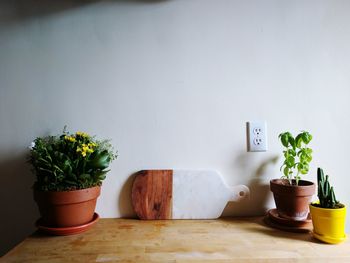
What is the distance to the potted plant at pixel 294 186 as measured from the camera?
0.72 metres

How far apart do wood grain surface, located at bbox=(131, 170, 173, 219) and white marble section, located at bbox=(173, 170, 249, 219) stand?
0.10ft

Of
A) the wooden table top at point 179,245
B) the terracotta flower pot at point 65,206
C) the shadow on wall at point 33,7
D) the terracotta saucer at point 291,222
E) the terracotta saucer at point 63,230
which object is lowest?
the wooden table top at point 179,245

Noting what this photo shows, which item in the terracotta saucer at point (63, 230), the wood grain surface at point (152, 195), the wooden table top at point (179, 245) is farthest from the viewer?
the wood grain surface at point (152, 195)

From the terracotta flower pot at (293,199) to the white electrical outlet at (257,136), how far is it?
0.16 metres

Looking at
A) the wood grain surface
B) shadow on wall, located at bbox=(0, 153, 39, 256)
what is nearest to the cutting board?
the wood grain surface

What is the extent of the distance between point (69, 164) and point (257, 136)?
0.70 m

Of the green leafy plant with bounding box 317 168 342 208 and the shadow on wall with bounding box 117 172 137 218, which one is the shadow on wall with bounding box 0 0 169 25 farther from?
the green leafy plant with bounding box 317 168 342 208

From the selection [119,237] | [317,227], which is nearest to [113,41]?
[119,237]

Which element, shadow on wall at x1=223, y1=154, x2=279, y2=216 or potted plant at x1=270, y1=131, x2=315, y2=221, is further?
shadow on wall at x1=223, y1=154, x2=279, y2=216

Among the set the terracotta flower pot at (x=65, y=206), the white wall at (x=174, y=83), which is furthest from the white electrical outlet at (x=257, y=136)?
the terracotta flower pot at (x=65, y=206)

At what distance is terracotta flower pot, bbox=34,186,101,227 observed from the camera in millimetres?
666

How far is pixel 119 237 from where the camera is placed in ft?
2.28

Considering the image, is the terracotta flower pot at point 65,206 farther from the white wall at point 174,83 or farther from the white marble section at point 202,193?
the white marble section at point 202,193

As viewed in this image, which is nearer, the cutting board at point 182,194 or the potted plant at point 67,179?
the potted plant at point 67,179
